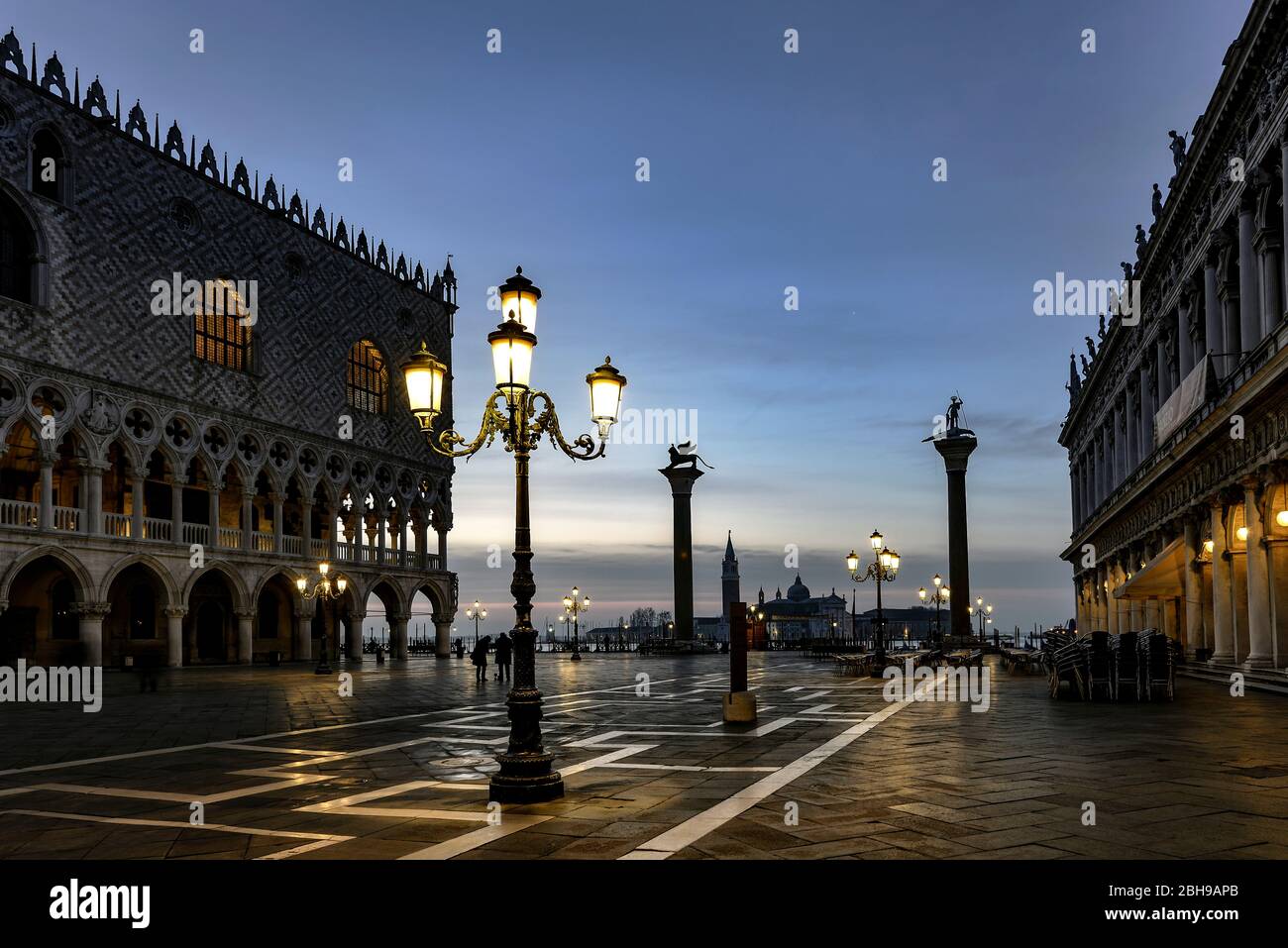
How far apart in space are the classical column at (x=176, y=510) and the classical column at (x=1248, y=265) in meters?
31.6

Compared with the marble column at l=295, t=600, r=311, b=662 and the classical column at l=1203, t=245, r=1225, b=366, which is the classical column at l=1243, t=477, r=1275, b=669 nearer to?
the classical column at l=1203, t=245, r=1225, b=366

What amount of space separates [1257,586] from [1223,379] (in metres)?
6.52

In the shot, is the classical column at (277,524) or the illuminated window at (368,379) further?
the illuminated window at (368,379)

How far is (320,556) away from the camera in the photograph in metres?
42.5

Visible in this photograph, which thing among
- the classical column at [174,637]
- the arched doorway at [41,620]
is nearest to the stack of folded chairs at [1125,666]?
the classical column at [174,637]

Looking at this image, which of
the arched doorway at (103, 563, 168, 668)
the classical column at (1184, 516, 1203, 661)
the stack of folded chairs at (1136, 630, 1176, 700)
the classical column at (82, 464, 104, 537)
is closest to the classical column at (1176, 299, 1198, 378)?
the classical column at (1184, 516, 1203, 661)

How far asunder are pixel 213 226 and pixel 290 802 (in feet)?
113

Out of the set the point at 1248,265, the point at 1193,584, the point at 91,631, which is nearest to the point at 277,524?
the point at 91,631

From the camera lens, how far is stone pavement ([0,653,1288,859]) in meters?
6.61

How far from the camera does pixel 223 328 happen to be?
39.0 m

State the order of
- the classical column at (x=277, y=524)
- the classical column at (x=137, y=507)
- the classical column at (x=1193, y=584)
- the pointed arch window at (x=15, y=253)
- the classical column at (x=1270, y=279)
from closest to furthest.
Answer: the classical column at (x=1270, y=279) → the classical column at (x=1193, y=584) → the pointed arch window at (x=15, y=253) → the classical column at (x=137, y=507) → the classical column at (x=277, y=524)

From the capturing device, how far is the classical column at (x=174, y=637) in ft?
114

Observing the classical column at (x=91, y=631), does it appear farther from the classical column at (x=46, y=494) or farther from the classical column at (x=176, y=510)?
the classical column at (x=176, y=510)

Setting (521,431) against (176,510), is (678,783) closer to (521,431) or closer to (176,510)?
(521,431)
